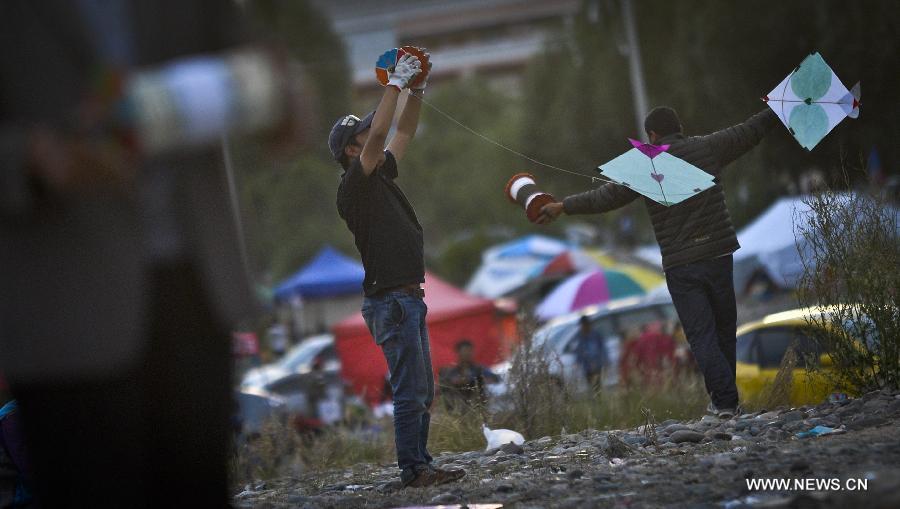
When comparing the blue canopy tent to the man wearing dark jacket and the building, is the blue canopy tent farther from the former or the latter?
the building

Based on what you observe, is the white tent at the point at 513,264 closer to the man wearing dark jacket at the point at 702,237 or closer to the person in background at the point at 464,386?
the person in background at the point at 464,386

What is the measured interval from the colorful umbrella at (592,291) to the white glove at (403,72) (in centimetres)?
1415

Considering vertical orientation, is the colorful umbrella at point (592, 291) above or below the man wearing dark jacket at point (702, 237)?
above

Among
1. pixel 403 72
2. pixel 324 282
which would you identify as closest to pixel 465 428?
pixel 403 72

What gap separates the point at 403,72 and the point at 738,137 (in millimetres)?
2348

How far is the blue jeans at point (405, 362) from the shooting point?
530 centimetres

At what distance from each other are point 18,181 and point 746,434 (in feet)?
13.1

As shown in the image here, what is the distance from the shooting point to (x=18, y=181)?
2.93 meters

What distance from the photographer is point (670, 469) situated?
15.8 feet

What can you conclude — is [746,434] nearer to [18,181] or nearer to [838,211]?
[838,211]

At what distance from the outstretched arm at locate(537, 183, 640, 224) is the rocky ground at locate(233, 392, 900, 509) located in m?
1.22

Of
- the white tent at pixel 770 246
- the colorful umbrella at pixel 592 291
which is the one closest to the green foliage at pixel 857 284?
the white tent at pixel 770 246

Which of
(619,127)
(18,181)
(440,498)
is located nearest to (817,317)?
(440,498)

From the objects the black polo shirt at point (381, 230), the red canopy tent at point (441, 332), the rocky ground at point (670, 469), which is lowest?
the rocky ground at point (670, 469)
